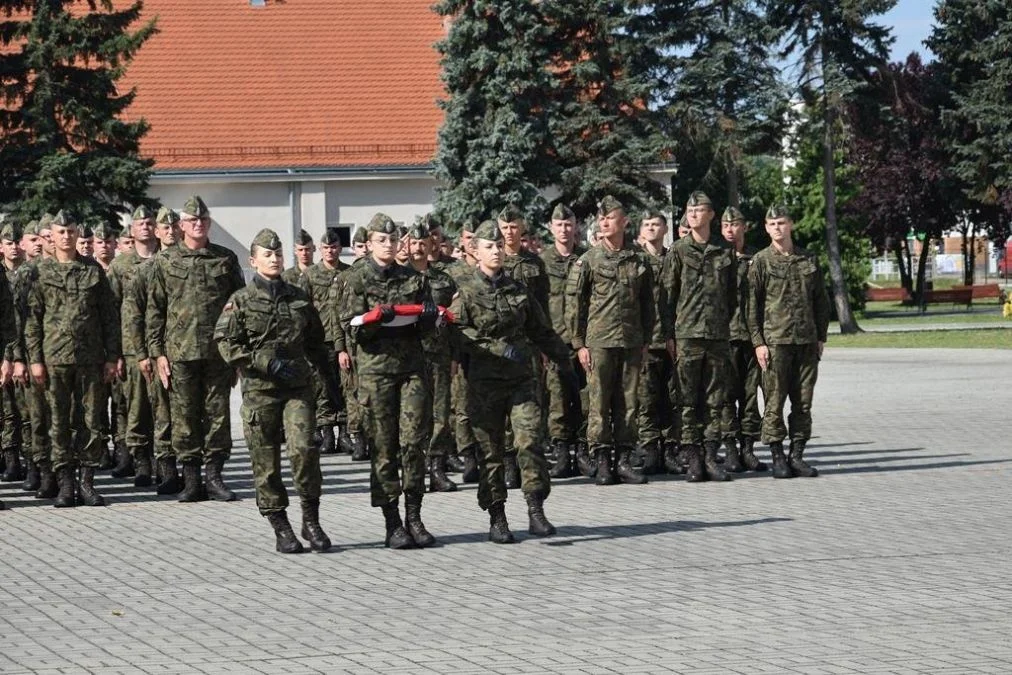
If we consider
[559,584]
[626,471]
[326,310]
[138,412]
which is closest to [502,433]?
[559,584]

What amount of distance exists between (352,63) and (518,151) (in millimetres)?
13590

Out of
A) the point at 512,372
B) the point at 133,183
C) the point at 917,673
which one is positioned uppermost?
the point at 133,183

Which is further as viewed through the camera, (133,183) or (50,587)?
(133,183)

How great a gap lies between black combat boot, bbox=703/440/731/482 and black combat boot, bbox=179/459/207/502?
382 cm

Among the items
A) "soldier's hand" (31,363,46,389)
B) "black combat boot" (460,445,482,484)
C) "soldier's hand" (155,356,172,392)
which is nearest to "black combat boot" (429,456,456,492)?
"black combat boot" (460,445,482,484)

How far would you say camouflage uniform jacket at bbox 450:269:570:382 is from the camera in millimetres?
11766

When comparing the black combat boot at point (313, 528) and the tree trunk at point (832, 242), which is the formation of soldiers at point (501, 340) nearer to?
the black combat boot at point (313, 528)

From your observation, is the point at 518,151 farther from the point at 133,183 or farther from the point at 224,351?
the point at 224,351

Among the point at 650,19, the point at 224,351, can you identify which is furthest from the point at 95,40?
the point at 224,351

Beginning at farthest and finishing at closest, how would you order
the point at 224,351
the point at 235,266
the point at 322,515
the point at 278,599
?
the point at 235,266
the point at 322,515
the point at 224,351
the point at 278,599

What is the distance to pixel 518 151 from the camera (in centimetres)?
4469

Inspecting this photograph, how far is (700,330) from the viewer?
15297 millimetres

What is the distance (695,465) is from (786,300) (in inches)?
57.1

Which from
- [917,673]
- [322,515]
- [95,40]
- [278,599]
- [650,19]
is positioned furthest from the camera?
[650,19]
